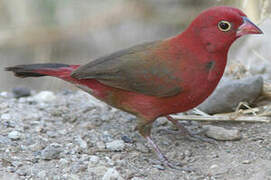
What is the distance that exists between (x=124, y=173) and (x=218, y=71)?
3.28 ft

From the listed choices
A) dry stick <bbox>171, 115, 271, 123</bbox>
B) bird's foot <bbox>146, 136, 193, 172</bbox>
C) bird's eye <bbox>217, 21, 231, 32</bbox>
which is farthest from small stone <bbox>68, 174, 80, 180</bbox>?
bird's eye <bbox>217, 21, 231, 32</bbox>

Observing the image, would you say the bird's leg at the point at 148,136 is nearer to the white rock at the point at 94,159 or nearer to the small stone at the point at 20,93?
the white rock at the point at 94,159

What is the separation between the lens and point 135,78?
12.2ft

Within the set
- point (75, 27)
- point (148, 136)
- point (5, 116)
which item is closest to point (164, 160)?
point (148, 136)

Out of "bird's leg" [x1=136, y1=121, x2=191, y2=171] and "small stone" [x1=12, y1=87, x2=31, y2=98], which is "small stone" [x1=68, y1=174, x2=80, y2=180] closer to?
"bird's leg" [x1=136, y1=121, x2=191, y2=171]

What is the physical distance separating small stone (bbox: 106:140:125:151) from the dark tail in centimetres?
67

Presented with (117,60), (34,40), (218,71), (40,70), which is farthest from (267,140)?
Answer: (34,40)

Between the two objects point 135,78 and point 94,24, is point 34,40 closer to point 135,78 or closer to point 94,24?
point 94,24

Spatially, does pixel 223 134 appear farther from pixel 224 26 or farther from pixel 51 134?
pixel 51 134

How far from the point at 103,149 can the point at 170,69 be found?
82cm

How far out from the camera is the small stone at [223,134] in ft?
13.0

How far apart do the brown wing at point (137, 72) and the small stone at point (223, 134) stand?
2.13 ft

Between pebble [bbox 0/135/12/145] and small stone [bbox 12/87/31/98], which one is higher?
small stone [bbox 12/87/31/98]

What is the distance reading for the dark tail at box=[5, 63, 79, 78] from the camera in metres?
4.03
